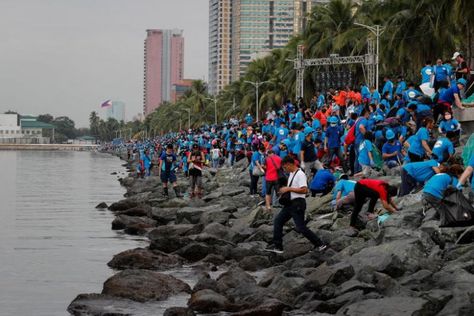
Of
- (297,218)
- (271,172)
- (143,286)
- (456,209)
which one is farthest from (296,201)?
(271,172)

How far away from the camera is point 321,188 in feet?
66.1

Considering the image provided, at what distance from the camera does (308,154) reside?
21.5 metres

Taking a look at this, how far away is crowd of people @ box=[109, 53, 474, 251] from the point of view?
14672mm

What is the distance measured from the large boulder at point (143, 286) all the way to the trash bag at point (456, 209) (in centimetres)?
402

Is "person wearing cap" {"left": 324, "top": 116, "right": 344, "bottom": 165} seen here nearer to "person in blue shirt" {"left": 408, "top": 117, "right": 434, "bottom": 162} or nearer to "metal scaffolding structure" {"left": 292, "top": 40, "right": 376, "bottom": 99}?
"person in blue shirt" {"left": 408, "top": 117, "right": 434, "bottom": 162}

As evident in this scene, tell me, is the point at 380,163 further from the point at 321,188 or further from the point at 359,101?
the point at 359,101

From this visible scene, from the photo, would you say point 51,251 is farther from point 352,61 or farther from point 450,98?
point 352,61

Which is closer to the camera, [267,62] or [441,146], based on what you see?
[441,146]

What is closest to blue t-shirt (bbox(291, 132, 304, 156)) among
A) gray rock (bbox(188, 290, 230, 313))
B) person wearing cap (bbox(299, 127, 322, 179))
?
person wearing cap (bbox(299, 127, 322, 179))

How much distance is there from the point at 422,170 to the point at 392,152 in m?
4.62

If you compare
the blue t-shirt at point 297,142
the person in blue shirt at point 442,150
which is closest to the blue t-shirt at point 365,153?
the blue t-shirt at point 297,142

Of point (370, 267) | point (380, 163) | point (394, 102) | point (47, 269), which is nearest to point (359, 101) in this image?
point (394, 102)

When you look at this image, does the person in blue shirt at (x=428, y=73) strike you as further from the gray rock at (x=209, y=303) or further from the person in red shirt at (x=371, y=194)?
the gray rock at (x=209, y=303)

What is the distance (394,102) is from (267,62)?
55.1 meters
